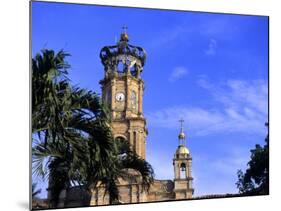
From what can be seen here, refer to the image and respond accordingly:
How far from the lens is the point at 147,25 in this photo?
19.1 ft

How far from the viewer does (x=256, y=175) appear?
20.5ft

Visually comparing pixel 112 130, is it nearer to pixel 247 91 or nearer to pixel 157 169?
pixel 157 169

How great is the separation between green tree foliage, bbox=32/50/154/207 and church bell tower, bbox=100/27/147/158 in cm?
9

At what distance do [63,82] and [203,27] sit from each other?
5.27 feet

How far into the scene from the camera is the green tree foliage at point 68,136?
5395 mm

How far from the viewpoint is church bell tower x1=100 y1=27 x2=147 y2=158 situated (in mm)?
5723

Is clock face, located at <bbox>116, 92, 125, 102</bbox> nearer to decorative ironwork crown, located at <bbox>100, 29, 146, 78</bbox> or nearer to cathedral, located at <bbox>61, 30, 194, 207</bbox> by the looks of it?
cathedral, located at <bbox>61, 30, 194, 207</bbox>

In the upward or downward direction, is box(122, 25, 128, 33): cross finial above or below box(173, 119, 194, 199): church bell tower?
above

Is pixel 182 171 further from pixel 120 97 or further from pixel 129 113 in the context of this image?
pixel 120 97

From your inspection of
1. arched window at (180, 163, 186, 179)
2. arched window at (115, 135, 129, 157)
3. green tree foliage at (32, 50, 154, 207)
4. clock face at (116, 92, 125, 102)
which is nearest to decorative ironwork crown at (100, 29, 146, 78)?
clock face at (116, 92, 125, 102)

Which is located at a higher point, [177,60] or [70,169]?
[177,60]

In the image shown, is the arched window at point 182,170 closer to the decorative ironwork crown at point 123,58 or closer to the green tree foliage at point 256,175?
the green tree foliage at point 256,175
